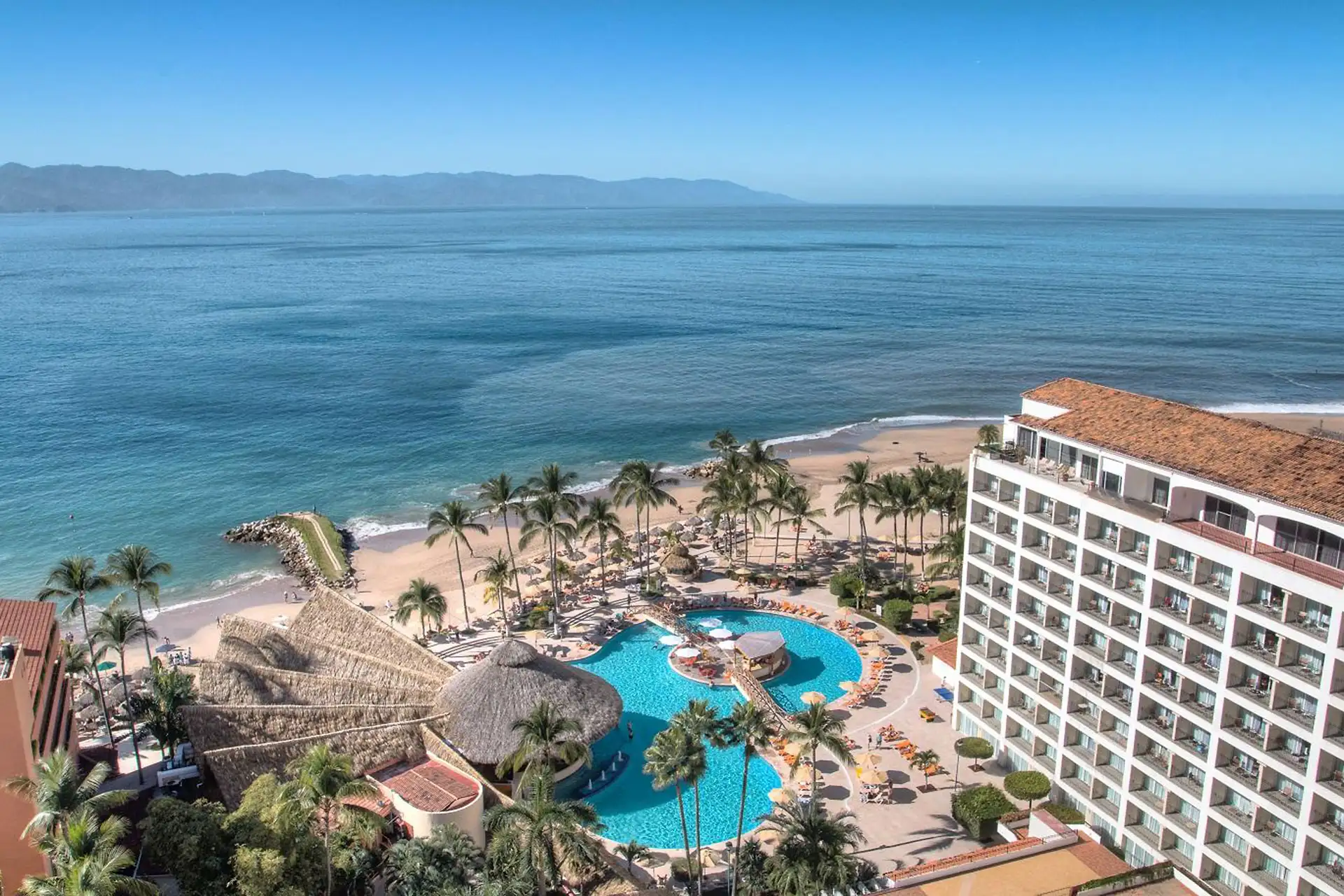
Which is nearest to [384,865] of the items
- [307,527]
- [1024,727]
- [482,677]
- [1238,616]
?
[482,677]

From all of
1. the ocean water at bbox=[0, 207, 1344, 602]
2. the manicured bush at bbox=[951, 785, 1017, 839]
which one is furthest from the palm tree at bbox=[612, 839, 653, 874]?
the ocean water at bbox=[0, 207, 1344, 602]

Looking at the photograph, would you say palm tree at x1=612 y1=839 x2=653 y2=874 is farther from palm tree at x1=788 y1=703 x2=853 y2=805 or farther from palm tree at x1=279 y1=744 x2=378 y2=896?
palm tree at x1=279 y1=744 x2=378 y2=896

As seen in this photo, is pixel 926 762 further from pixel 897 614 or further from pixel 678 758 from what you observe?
pixel 897 614

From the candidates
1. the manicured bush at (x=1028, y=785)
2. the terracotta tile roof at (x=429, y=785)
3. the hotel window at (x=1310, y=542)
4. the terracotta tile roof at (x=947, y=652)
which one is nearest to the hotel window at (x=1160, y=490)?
the hotel window at (x=1310, y=542)

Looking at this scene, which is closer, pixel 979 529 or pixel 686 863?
pixel 686 863

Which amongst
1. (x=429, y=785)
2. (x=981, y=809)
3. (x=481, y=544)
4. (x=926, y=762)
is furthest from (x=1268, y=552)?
(x=481, y=544)

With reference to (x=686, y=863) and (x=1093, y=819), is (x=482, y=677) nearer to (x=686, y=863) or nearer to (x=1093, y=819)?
(x=686, y=863)
